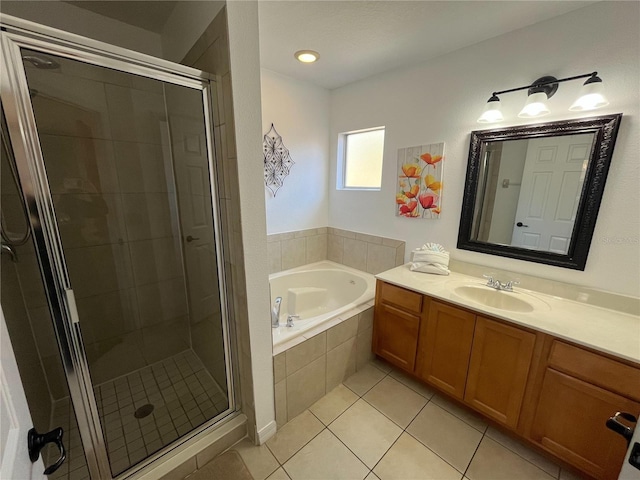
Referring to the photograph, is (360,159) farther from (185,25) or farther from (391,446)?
(391,446)

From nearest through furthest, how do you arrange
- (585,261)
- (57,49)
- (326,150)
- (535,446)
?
1. (57,49)
2. (535,446)
3. (585,261)
4. (326,150)

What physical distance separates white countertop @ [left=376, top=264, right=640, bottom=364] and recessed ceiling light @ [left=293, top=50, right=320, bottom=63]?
179cm

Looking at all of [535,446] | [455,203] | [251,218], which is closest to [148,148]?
[251,218]

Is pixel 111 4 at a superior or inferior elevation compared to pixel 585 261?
superior

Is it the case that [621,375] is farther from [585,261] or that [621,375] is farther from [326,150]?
[326,150]

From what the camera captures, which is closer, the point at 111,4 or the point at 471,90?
the point at 111,4

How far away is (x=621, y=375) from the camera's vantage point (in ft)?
3.65

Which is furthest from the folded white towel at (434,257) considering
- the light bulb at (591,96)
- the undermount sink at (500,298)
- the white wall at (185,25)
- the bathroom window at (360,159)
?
the white wall at (185,25)

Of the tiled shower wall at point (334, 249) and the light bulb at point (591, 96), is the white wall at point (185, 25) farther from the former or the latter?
the light bulb at point (591, 96)

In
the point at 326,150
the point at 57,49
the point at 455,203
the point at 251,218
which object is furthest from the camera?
the point at 326,150

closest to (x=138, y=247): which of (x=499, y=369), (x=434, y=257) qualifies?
(x=434, y=257)

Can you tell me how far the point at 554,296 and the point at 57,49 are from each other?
8.90 ft

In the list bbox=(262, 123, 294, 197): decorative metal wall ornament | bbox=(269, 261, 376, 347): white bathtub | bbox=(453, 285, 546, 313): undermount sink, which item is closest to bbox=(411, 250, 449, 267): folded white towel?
bbox=(453, 285, 546, 313): undermount sink

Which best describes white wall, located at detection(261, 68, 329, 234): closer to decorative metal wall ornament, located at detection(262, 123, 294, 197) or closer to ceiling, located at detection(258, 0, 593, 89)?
decorative metal wall ornament, located at detection(262, 123, 294, 197)
